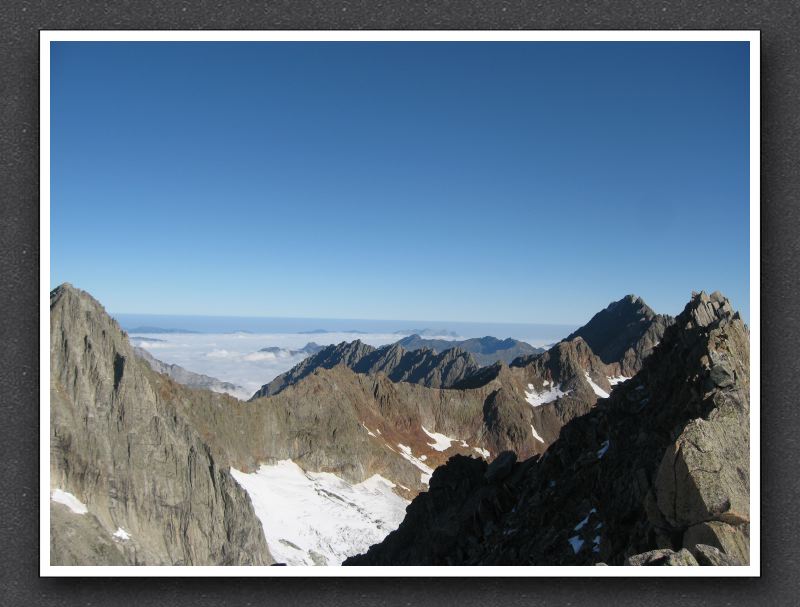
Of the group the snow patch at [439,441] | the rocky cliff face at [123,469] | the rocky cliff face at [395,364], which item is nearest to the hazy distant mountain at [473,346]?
the rocky cliff face at [395,364]

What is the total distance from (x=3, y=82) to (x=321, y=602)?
8.25m

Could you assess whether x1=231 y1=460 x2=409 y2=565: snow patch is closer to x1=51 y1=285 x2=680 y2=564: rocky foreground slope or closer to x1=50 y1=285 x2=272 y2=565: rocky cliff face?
x1=51 y1=285 x2=680 y2=564: rocky foreground slope

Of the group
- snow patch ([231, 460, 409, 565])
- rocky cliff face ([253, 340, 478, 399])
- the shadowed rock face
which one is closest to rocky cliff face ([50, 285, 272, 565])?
the shadowed rock face

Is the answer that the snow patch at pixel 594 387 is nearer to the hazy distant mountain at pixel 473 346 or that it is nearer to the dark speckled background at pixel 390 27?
the hazy distant mountain at pixel 473 346

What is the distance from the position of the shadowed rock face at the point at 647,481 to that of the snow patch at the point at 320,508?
46023mm

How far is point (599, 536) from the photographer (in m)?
8.73

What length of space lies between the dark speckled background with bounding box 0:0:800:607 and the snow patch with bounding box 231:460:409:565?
50316 mm

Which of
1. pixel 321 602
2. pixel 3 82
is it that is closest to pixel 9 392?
pixel 3 82

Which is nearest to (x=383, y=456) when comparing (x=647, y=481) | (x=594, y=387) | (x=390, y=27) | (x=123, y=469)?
(x=594, y=387)

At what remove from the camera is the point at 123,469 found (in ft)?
95.2

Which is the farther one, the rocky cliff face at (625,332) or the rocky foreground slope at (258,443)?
the rocky cliff face at (625,332)

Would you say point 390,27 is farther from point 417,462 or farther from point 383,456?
point 417,462

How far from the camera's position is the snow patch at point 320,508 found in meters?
59.7

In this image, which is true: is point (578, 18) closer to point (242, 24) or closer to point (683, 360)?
point (242, 24)
